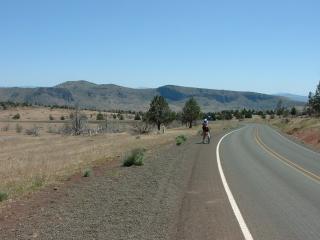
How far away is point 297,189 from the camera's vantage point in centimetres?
1514

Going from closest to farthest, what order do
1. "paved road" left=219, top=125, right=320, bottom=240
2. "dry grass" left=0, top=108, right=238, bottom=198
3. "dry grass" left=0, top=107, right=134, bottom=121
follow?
"paved road" left=219, top=125, right=320, bottom=240, "dry grass" left=0, top=108, right=238, bottom=198, "dry grass" left=0, top=107, right=134, bottom=121

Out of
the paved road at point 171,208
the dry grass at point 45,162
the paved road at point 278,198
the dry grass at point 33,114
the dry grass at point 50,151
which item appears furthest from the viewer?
the dry grass at point 33,114

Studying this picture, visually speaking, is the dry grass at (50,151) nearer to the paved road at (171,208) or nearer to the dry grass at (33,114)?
the dry grass at (33,114)

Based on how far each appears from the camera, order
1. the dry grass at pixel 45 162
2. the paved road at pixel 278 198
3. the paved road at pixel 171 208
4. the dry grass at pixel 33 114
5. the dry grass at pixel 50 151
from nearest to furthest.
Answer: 1. the paved road at pixel 171 208
2. the paved road at pixel 278 198
3. the dry grass at pixel 45 162
4. the dry grass at pixel 50 151
5. the dry grass at pixel 33 114

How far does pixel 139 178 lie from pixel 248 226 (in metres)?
8.14

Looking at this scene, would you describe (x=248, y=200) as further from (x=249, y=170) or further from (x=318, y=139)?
(x=318, y=139)

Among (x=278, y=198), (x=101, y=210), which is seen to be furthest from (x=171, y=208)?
(x=278, y=198)

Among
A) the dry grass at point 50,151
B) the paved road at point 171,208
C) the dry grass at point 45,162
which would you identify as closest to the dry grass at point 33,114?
the dry grass at point 50,151

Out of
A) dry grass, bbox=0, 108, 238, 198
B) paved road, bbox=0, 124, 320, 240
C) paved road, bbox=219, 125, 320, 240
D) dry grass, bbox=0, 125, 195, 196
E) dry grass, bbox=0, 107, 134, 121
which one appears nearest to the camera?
paved road, bbox=0, 124, 320, 240

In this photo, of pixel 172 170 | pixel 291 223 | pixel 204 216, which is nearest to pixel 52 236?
pixel 204 216

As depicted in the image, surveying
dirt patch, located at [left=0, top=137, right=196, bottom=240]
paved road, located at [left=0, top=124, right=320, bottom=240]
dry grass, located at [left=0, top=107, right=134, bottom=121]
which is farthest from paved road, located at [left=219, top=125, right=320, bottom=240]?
dry grass, located at [left=0, top=107, right=134, bottom=121]

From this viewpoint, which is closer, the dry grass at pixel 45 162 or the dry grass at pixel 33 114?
the dry grass at pixel 45 162

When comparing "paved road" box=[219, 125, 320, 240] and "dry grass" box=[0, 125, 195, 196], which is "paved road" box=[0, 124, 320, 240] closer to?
"paved road" box=[219, 125, 320, 240]

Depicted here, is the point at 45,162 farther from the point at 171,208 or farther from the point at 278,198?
the point at 171,208
